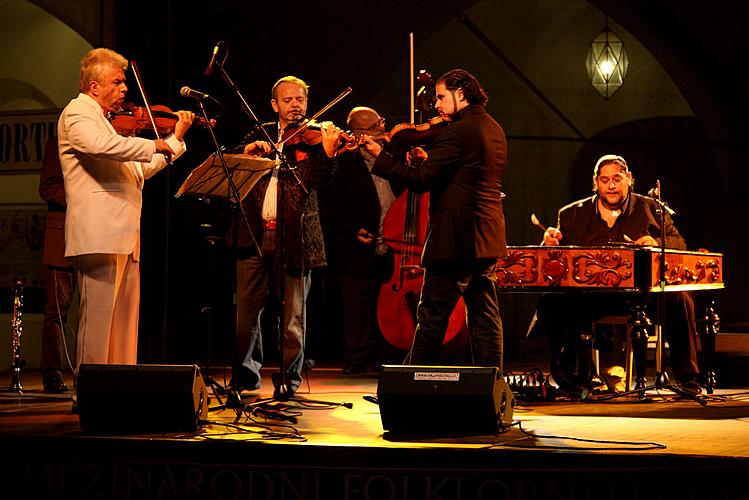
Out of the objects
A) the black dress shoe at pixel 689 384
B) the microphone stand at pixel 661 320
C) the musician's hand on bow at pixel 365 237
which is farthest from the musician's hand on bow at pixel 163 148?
the black dress shoe at pixel 689 384

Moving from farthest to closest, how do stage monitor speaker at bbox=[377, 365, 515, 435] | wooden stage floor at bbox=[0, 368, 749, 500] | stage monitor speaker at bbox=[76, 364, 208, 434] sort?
1. stage monitor speaker at bbox=[76, 364, 208, 434]
2. stage monitor speaker at bbox=[377, 365, 515, 435]
3. wooden stage floor at bbox=[0, 368, 749, 500]

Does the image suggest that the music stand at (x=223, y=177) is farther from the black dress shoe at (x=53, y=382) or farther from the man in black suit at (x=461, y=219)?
the black dress shoe at (x=53, y=382)

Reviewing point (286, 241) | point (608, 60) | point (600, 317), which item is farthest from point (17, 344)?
point (608, 60)

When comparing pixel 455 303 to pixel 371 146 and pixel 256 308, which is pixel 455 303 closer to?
pixel 371 146

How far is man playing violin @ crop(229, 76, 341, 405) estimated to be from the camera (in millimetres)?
5695

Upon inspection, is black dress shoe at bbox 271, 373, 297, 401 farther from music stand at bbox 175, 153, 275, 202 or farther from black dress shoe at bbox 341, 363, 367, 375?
black dress shoe at bbox 341, 363, 367, 375

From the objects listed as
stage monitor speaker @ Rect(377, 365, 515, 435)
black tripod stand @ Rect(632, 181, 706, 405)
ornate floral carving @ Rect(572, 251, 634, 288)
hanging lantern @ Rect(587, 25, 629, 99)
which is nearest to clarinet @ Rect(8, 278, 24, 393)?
stage monitor speaker @ Rect(377, 365, 515, 435)

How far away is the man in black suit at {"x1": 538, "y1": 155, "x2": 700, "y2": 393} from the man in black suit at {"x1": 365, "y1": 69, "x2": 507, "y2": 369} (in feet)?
3.72

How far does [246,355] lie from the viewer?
5840mm

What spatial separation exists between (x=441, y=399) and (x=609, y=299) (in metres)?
2.16

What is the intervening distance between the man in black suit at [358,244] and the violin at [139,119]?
2.11 meters

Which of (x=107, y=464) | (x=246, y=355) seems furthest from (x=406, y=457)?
(x=246, y=355)

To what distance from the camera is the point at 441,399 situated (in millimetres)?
4191

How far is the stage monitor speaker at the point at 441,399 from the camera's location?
13.7ft
